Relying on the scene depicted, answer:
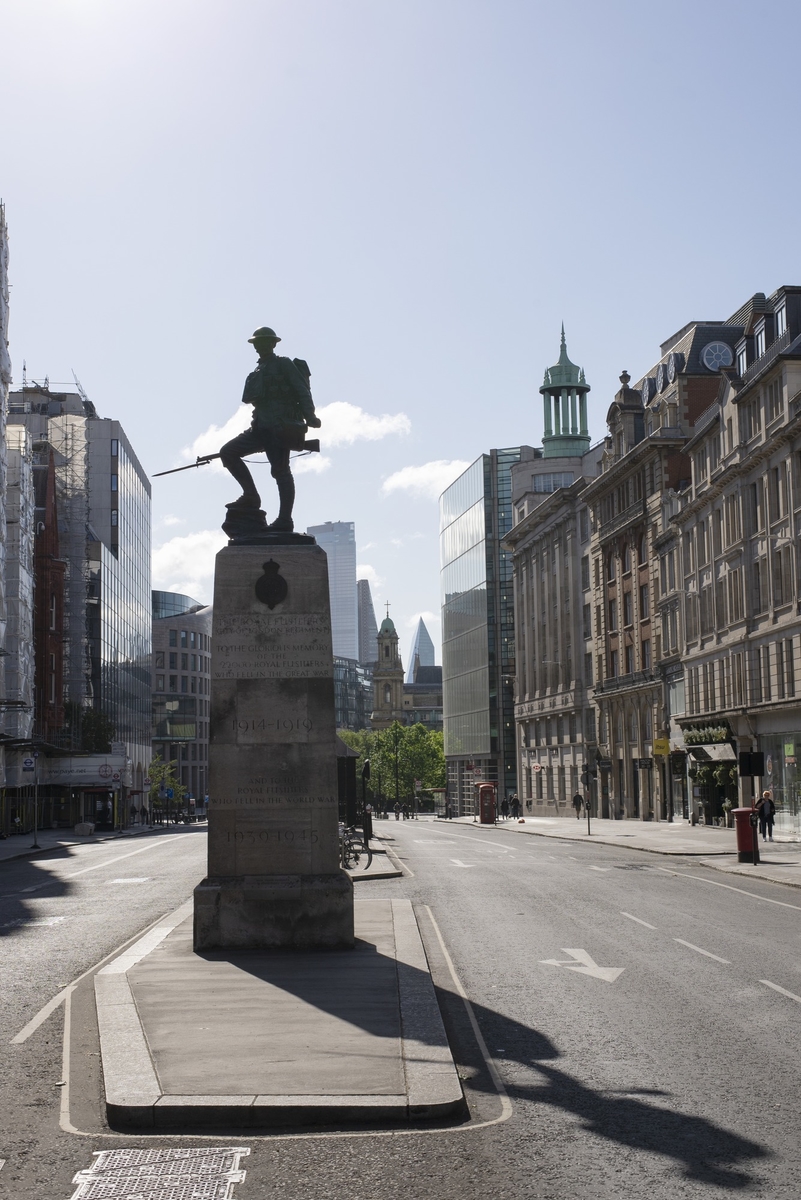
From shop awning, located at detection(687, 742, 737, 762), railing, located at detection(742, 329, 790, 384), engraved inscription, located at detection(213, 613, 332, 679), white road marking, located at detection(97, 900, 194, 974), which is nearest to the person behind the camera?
white road marking, located at detection(97, 900, 194, 974)

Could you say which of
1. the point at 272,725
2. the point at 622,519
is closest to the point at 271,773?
the point at 272,725

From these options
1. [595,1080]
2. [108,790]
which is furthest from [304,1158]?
[108,790]

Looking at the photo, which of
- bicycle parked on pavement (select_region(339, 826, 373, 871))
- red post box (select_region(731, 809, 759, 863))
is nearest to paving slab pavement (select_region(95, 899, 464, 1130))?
bicycle parked on pavement (select_region(339, 826, 373, 871))

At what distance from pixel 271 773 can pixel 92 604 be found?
85.3 meters

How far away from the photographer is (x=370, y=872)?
29.5 m

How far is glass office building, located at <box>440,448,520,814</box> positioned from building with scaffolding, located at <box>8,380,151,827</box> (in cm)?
3292

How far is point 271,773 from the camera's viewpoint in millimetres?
14539

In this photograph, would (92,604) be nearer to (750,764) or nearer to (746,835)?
(750,764)

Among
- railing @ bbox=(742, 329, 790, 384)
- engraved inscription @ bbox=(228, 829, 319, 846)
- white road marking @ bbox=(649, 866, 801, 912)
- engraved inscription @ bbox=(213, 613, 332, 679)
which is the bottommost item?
white road marking @ bbox=(649, 866, 801, 912)

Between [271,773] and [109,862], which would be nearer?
[271,773]

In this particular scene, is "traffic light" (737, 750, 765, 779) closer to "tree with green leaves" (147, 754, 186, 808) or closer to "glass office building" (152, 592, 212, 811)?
"tree with green leaves" (147, 754, 186, 808)

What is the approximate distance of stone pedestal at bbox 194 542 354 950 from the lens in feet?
46.3

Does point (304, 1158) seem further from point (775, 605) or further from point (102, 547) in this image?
point (102, 547)

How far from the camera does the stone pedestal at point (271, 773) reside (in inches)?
556
